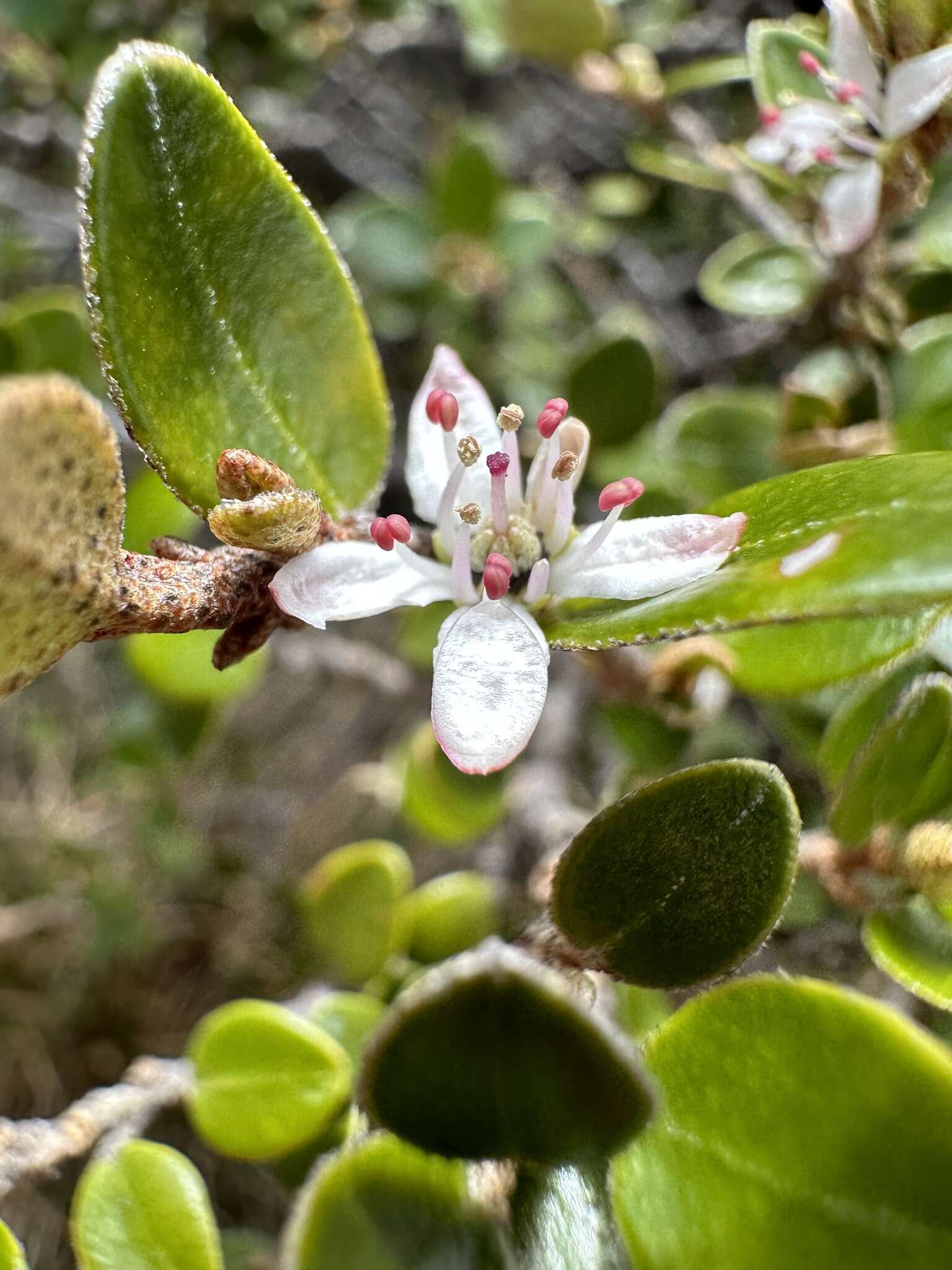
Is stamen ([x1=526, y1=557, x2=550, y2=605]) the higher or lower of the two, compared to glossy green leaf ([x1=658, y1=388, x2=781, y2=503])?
higher

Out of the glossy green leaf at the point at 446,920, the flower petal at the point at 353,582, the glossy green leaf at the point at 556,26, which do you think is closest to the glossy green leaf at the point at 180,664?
the glossy green leaf at the point at 446,920

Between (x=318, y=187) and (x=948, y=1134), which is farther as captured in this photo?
(x=318, y=187)

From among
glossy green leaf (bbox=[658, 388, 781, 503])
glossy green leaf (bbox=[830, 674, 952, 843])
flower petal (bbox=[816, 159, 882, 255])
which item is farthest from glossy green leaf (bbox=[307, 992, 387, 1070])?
flower petal (bbox=[816, 159, 882, 255])

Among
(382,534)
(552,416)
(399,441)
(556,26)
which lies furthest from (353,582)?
(399,441)

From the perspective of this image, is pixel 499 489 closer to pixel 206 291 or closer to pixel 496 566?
pixel 496 566

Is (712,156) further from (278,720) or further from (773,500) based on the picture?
(278,720)

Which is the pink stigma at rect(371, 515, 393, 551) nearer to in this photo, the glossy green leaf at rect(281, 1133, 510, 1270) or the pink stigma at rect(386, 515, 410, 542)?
the pink stigma at rect(386, 515, 410, 542)

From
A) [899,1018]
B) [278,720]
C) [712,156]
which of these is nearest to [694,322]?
[712,156]
